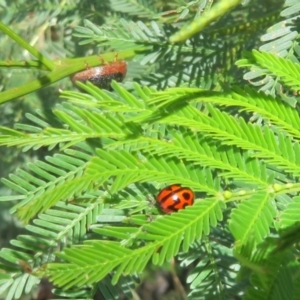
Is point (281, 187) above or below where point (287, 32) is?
below

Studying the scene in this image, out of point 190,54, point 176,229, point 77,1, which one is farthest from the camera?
point 77,1

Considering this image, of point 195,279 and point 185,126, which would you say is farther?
point 195,279

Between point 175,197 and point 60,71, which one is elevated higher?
point 60,71

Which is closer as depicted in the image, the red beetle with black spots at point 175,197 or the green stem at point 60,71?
the red beetle with black spots at point 175,197

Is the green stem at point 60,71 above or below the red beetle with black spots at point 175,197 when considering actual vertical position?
above

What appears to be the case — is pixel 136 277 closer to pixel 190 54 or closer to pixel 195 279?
pixel 195 279

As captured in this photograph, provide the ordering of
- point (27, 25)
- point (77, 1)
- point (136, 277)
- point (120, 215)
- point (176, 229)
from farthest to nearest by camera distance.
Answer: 1. point (27, 25)
2. point (77, 1)
3. point (136, 277)
4. point (120, 215)
5. point (176, 229)

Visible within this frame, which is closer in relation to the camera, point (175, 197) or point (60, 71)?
point (175, 197)

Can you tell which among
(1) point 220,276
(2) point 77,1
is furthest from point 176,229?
(2) point 77,1

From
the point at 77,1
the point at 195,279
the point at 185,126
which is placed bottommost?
the point at 195,279

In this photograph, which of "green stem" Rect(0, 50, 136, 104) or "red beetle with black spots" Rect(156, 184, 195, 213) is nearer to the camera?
"red beetle with black spots" Rect(156, 184, 195, 213)

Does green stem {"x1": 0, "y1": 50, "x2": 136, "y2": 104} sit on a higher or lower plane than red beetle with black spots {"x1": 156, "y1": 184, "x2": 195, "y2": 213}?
higher
